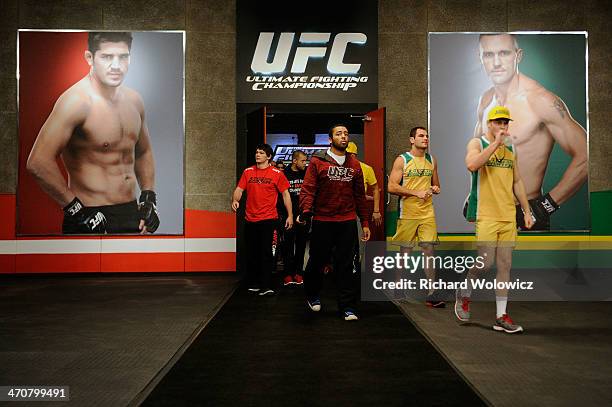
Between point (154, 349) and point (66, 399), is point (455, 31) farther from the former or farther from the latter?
point (66, 399)

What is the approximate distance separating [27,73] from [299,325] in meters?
5.39

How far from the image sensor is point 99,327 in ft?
15.7

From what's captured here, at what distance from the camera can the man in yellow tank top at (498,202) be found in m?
4.48

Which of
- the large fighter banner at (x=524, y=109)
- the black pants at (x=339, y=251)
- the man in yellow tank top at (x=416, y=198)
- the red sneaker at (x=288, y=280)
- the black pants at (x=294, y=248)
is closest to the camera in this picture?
the black pants at (x=339, y=251)

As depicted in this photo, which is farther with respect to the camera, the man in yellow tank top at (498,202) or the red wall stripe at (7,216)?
the red wall stripe at (7,216)

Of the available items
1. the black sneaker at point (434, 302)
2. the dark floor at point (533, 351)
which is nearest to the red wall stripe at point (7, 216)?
the dark floor at point (533, 351)

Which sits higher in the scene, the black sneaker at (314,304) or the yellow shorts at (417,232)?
the yellow shorts at (417,232)

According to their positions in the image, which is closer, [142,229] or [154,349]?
[154,349]

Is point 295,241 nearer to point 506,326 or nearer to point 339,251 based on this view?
point 339,251

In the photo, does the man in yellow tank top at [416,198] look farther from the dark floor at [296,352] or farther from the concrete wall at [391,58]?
the concrete wall at [391,58]

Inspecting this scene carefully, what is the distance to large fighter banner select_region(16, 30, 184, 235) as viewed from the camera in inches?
308

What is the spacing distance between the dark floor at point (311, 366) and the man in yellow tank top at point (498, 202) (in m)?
0.73

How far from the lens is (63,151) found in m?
7.81

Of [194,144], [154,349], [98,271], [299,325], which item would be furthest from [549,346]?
[98,271]
